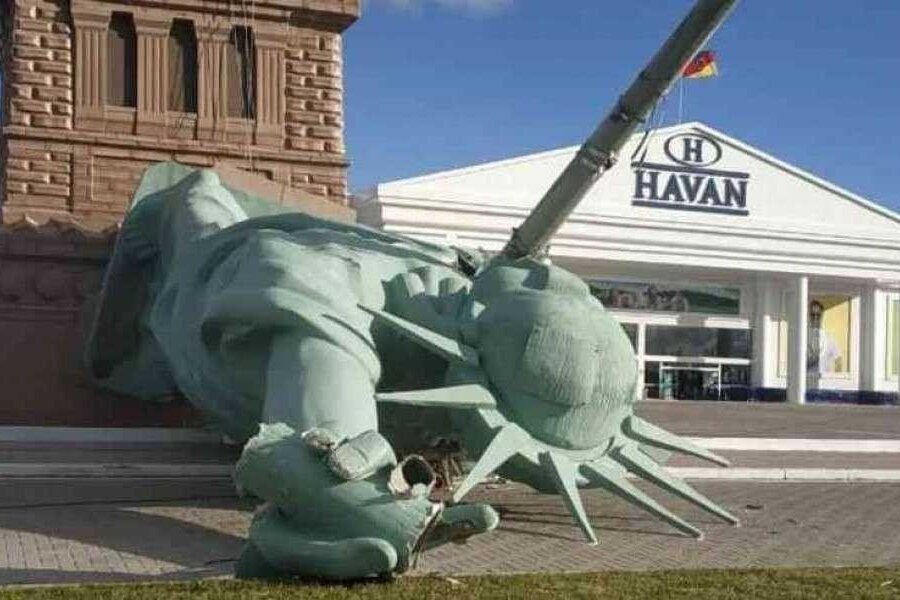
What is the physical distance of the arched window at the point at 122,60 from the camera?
17.0m

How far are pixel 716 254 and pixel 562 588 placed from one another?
35.7 metres

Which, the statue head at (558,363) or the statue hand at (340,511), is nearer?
the statue hand at (340,511)

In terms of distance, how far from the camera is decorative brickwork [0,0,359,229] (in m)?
16.5

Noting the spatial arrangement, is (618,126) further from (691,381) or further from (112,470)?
(691,381)

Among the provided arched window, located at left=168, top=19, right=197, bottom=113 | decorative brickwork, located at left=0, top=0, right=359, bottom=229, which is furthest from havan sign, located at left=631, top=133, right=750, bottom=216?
arched window, located at left=168, top=19, right=197, bottom=113

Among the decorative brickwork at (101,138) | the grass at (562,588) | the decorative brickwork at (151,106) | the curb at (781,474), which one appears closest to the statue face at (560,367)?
the grass at (562,588)

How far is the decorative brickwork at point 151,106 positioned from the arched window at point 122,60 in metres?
0.09

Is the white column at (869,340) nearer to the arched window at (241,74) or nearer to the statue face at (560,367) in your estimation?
the arched window at (241,74)

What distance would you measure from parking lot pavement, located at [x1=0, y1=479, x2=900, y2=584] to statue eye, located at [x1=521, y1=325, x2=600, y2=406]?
126 cm

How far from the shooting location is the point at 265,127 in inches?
688

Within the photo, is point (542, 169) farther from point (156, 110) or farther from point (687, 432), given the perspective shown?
point (156, 110)

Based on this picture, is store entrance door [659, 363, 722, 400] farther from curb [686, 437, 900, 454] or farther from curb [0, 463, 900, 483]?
curb [0, 463, 900, 483]

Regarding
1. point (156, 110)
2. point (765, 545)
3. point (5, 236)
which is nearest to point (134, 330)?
point (5, 236)

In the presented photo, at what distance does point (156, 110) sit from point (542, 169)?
73.1ft
